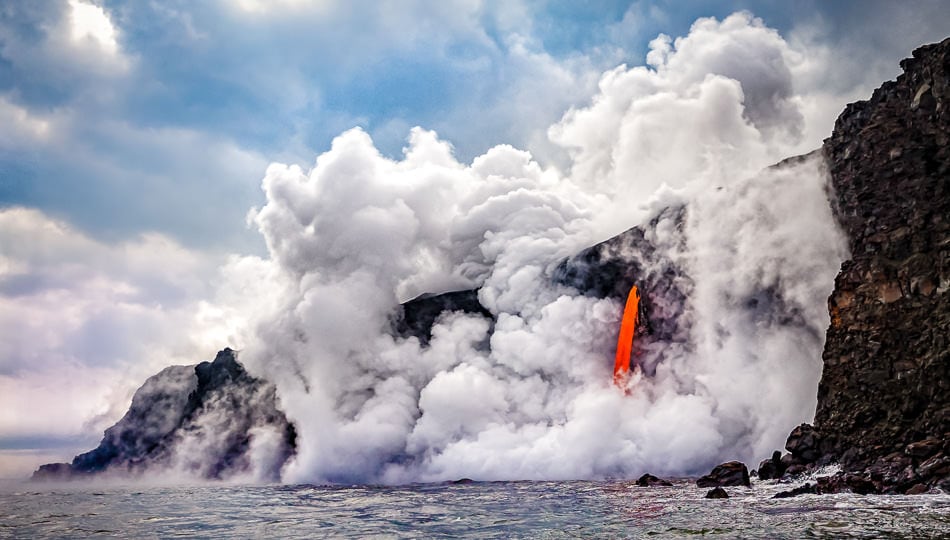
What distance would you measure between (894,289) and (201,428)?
123252mm

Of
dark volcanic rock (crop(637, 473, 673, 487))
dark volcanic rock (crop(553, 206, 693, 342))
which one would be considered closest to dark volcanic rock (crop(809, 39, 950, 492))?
dark volcanic rock (crop(637, 473, 673, 487))

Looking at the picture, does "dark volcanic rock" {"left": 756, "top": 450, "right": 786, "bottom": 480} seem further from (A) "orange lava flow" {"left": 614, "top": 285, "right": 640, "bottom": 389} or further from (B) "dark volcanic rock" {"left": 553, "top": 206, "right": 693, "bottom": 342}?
(A) "orange lava flow" {"left": 614, "top": 285, "right": 640, "bottom": 389}

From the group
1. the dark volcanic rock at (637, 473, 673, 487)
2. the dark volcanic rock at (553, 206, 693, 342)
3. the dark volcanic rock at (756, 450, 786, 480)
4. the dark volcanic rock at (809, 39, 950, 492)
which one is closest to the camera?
the dark volcanic rock at (809, 39, 950, 492)

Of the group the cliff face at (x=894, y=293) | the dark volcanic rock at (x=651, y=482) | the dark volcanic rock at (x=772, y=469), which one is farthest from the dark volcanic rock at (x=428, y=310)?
the cliff face at (x=894, y=293)

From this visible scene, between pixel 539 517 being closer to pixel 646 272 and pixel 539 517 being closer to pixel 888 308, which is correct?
pixel 888 308

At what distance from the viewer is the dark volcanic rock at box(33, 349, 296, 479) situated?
122625 mm

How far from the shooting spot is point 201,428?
136 meters

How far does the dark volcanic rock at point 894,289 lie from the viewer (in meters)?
44.4

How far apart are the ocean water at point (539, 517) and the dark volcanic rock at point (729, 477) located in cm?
138

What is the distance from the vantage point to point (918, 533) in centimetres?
2244

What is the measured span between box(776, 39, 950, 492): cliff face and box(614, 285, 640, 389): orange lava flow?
1398 inches

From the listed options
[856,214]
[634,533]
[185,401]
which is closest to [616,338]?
[856,214]

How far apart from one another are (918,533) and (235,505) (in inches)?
1730

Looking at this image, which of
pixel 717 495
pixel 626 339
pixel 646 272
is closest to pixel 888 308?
pixel 717 495
